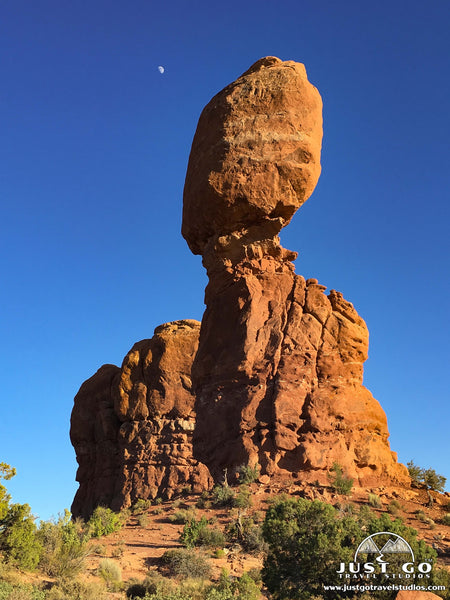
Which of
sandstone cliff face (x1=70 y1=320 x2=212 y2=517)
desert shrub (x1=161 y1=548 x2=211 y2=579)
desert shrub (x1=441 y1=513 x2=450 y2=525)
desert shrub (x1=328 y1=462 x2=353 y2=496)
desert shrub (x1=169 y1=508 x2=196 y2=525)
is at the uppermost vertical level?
sandstone cliff face (x1=70 y1=320 x2=212 y2=517)

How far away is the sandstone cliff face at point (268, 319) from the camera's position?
20500 mm

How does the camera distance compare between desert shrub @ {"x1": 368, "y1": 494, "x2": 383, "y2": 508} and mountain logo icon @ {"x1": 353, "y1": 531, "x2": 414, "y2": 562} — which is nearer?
mountain logo icon @ {"x1": 353, "y1": 531, "x2": 414, "y2": 562}

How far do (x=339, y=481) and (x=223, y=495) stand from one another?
3913mm

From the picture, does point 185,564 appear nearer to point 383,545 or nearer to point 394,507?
point 383,545

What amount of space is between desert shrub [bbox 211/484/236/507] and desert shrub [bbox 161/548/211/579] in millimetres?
3491

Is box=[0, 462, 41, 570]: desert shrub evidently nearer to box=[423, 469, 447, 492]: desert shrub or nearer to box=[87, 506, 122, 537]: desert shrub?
box=[87, 506, 122, 537]: desert shrub

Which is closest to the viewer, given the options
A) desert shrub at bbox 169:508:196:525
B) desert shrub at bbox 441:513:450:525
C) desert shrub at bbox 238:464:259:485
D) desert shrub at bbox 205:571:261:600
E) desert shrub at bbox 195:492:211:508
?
desert shrub at bbox 205:571:261:600

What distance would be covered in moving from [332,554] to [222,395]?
1027 centimetres

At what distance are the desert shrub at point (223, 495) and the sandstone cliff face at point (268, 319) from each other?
923 millimetres

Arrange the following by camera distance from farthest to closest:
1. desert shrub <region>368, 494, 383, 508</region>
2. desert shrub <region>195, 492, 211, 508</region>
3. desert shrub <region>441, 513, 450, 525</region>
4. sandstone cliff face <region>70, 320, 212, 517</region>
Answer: sandstone cliff face <region>70, 320, 212, 517</region>
desert shrub <region>195, 492, 211, 508</region>
desert shrub <region>368, 494, 383, 508</region>
desert shrub <region>441, 513, 450, 525</region>

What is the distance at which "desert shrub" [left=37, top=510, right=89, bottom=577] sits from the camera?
14719 mm

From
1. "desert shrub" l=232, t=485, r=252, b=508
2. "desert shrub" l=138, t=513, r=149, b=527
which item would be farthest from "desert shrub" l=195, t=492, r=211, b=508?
"desert shrub" l=138, t=513, r=149, b=527

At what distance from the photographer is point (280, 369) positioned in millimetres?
21172

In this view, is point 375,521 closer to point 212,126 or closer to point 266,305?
point 266,305
